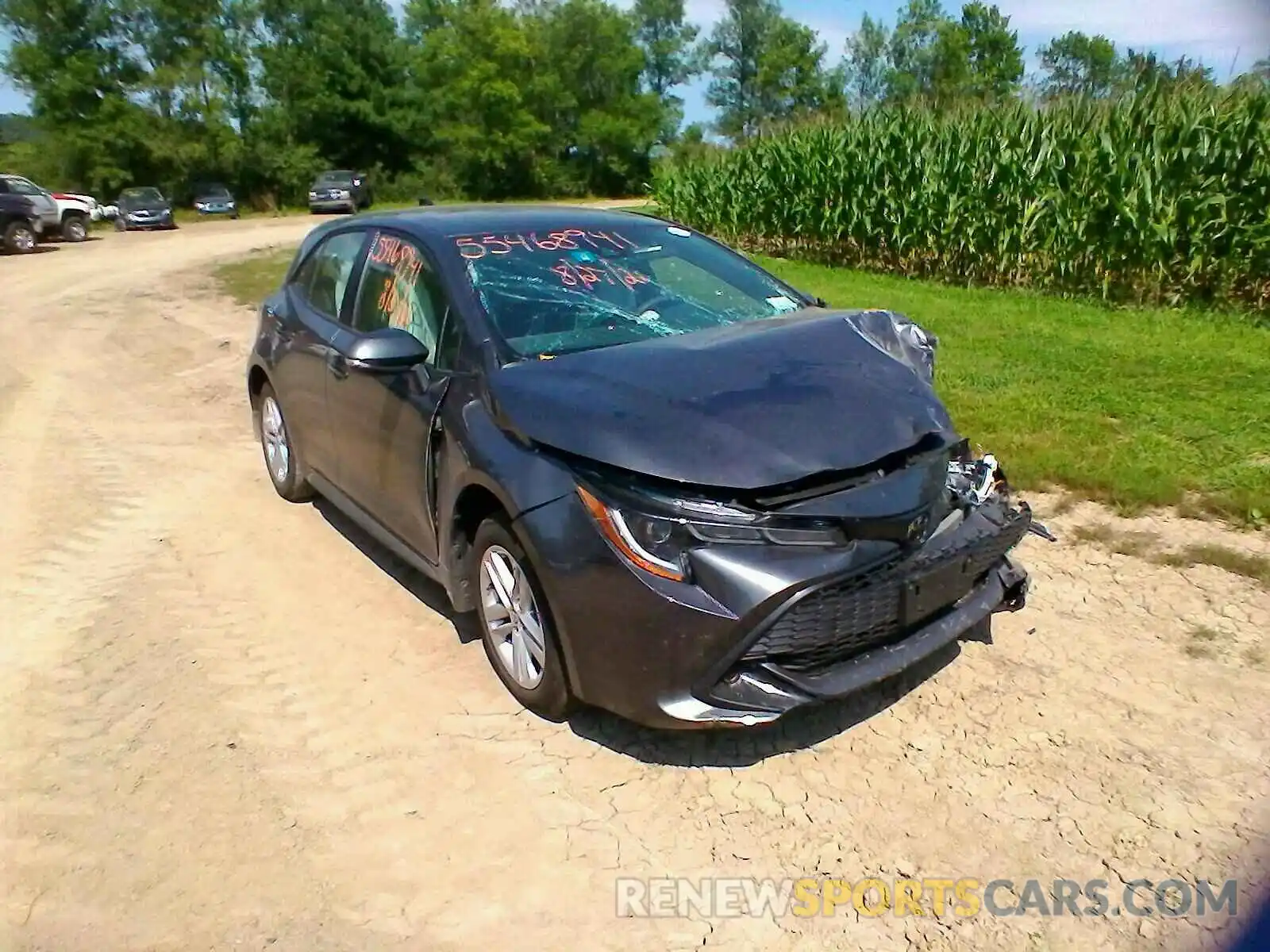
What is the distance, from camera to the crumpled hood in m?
2.98

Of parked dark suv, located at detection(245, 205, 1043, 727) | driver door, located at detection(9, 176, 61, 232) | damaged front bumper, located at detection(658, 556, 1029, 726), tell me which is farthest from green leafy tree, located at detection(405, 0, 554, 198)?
damaged front bumper, located at detection(658, 556, 1029, 726)

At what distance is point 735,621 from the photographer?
2830 mm

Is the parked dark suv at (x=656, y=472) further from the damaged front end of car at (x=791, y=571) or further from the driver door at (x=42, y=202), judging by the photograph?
the driver door at (x=42, y=202)

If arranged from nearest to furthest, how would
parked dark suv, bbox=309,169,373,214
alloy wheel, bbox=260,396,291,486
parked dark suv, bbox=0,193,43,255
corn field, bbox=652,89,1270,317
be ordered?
alloy wheel, bbox=260,396,291,486 < corn field, bbox=652,89,1270,317 < parked dark suv, bbox=0,193,43,255 < parked dark suv, bbox=309,169,373,214

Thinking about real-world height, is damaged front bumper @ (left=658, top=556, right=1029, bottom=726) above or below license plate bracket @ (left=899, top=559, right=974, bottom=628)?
below

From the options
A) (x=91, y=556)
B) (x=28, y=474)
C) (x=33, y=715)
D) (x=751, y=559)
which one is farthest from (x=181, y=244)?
(x=751, y=559)

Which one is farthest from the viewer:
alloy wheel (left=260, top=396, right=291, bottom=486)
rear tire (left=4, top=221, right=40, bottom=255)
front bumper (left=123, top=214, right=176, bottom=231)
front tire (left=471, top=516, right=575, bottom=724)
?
front bumper (left=123, top=214, right=176, bottom=231)

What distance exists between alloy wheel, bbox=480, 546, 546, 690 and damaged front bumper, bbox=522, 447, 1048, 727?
0.24 metres

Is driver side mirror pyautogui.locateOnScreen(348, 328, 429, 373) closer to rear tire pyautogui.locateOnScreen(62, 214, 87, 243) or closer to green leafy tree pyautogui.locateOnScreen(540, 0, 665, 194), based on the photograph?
rear tire pyautogui.locateOnScreen(62, 214, 87, 243)

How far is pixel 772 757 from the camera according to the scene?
3236 mm

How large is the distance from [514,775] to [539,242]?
221 centimetres

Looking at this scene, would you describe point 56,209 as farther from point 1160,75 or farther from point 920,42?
Answer: point 920,42

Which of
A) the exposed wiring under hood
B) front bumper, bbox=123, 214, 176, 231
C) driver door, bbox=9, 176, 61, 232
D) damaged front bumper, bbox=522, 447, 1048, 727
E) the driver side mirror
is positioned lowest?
front bumper, bbox=123, 214, 176, 231

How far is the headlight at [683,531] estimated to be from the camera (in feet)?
9.53
